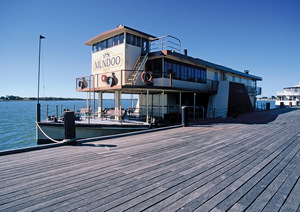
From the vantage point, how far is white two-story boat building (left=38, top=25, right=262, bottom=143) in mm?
12531

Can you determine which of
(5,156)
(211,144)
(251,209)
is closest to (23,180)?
(5,156)

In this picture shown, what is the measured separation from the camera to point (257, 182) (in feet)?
12.2

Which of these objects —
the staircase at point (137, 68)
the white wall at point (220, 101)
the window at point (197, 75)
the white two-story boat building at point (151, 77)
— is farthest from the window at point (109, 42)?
the white wall at point (220, 101)

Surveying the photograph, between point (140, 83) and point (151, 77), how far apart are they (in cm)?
201

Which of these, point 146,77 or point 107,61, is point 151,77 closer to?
point 146,77

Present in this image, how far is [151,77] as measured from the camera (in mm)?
13188

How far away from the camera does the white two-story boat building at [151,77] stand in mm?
14414

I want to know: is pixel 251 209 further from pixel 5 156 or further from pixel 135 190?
pixel 5 156

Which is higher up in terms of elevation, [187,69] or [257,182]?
[187,69]

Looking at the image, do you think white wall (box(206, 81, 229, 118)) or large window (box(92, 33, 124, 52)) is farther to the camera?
white wall (box(206, 81, 229, 118))

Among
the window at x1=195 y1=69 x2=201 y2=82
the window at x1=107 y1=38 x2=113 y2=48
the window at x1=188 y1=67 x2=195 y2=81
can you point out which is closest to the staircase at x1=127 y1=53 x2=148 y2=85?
the window at x1=107 y1=38 x2=113 y2=48

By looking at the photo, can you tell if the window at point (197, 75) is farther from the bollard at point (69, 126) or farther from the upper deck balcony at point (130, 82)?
the bollard at point (69, 126)

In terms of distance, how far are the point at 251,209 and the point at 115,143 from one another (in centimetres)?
479

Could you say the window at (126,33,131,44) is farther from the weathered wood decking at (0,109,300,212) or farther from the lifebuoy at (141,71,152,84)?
the weathered wood decking at (0,109,300,212)
